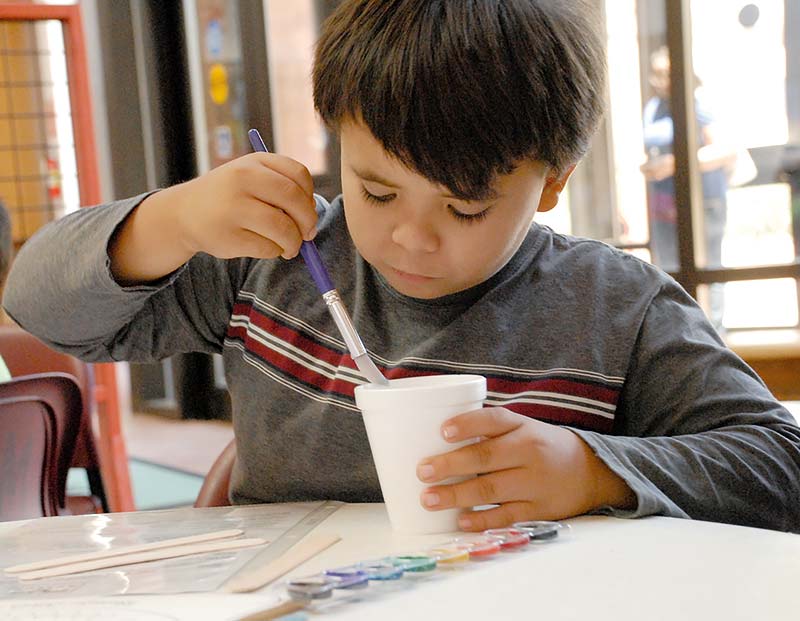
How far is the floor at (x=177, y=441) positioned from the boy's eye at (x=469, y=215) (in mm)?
3233

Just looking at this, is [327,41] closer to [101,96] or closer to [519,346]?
[519,346]

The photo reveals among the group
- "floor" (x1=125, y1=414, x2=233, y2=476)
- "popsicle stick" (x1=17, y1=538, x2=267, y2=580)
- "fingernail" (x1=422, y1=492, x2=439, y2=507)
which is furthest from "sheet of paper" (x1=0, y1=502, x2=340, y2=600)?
"floor" (x1=125, y1=414, x2=233, y2=476)

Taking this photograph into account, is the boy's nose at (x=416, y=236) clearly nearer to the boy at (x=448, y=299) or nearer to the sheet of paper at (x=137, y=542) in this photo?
the boy at (x=448, y=299)

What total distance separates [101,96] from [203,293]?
460 centimetres

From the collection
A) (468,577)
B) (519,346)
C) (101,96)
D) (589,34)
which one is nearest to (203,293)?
(519,346)

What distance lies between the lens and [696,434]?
935 millimetres

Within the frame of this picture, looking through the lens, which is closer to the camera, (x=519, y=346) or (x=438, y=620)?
(x=438, y=620)

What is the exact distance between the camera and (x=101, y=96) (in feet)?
17.9

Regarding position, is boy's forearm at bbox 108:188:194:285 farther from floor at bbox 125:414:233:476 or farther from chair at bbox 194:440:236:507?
floor at bbox 125:414:233:476

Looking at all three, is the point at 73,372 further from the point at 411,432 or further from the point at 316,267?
the point at 411,432

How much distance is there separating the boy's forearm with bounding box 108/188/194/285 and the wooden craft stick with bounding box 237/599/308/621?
20.1 inches

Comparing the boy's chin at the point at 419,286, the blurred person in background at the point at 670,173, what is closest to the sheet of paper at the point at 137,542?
the boy's chin at the point at 419,286

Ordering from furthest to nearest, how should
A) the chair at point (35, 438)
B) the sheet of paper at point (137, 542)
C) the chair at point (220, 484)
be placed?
the chair at point (35, 438)
the chair at point (220, 484)
the sheet of paper at point (137, 542)

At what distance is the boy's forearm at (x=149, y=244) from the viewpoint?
1.03 meters
